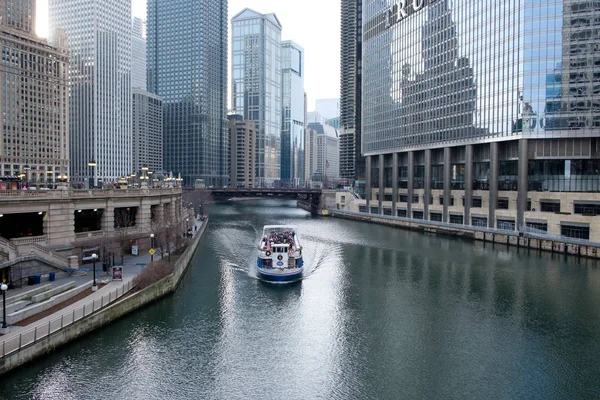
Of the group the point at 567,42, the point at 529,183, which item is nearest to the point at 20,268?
the point at 529,183

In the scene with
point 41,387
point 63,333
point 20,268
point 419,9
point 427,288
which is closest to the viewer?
point 41,387

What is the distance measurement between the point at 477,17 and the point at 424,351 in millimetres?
100097

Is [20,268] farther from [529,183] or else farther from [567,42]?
[567,42]

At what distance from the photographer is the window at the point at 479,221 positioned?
10654cm

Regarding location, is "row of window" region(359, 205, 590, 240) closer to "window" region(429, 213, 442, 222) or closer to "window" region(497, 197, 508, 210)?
"window" region(429, 213, 442, 222)

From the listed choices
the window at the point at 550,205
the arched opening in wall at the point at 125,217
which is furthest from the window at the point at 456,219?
the arched opening in wall at the point at 125,217

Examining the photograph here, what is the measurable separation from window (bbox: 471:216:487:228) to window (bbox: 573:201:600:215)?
1982cm

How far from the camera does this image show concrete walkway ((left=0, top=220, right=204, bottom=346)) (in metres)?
32.0

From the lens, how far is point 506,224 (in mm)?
100000

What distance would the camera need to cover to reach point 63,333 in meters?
33.5

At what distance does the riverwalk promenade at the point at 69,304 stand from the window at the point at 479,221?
7836 centimetres

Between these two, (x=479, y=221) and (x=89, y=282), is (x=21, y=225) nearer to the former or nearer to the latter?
(x=89, y=282)

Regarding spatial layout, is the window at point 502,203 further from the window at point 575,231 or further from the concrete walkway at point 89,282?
the concrete walkway at point 89,282

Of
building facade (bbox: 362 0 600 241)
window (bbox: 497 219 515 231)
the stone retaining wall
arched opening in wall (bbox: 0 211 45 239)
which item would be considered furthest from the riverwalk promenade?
building facade (bbox: 362 0 600 241)
